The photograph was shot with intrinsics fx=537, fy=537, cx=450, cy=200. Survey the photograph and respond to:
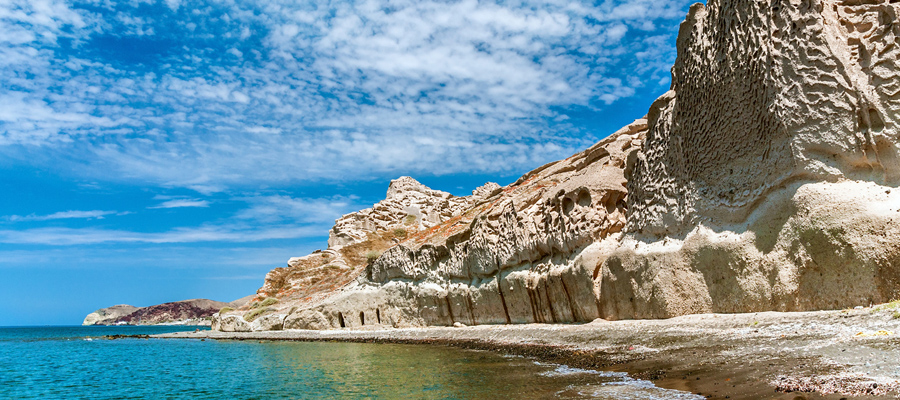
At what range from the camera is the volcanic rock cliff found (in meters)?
10.2

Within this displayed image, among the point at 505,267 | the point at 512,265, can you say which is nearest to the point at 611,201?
the point at 512,265

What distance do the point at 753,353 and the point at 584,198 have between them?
37.7 ft

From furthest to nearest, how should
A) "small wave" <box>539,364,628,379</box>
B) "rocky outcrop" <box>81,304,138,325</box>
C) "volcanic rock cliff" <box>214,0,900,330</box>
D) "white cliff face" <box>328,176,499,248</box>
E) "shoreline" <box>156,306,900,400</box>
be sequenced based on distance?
1. "rocky outcrop" <box>81,304,138,325</box>
2. "white cliff face" <box>328,176,499,248</box>
3. "volcanic rock cliff" <box>214,0,900,330</box>
4. "small wave" <box>539,364,628,379</box>
5. "shoreline" <box>156,306,900,400</box>

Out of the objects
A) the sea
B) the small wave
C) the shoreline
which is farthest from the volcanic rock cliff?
the sea

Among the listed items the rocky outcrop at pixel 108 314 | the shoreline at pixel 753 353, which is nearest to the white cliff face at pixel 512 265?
the shoreline at pixel 753 353

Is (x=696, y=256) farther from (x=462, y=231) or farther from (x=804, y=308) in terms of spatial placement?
(x=462, y=231)

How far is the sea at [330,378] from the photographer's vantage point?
32.4 ft

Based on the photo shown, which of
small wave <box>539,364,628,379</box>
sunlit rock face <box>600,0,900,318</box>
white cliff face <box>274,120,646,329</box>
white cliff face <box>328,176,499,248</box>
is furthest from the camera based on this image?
white cliff face <box>328,176,499,248</box>

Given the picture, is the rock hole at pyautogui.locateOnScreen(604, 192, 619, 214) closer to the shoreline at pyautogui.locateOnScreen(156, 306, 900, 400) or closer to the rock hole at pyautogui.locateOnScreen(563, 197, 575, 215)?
the rock hole at pyautogui.locateOnScreen(563, 197, 575, 215)

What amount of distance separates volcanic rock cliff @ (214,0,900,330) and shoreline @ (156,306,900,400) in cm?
94

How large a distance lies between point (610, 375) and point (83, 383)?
15618 millimetres

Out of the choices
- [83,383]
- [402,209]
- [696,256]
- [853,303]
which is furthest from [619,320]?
[402,209]

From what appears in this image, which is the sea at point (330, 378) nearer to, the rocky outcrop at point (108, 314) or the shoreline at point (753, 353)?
the shoreline at point (753, 353)

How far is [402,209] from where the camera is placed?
55.2m
